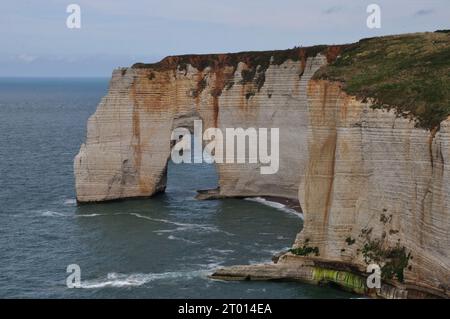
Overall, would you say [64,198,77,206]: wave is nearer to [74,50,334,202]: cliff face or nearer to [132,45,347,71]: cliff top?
[74,50,334,202]: cliff face

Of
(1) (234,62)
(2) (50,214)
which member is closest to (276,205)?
(1) (234,62)

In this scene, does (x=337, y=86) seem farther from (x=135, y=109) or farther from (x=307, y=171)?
(x=135, y=109)

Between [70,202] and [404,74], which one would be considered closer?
[404,74]

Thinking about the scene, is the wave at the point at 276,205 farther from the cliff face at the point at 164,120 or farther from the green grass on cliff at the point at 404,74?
the green grass on cliff at the point at 404,74

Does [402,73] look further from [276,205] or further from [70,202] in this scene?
[70,202]

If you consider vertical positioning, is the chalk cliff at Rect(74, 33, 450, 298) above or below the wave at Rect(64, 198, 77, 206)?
above

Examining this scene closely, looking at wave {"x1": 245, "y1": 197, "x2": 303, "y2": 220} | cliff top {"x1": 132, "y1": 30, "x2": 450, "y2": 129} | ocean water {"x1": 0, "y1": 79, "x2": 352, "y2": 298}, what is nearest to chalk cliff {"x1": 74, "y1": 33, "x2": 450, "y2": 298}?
cliff top {"x1": 132, "y1": 30, "x2": 450, "y2": 129}
